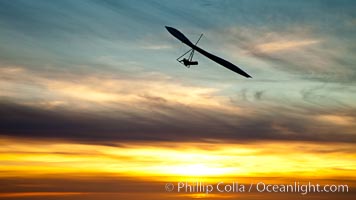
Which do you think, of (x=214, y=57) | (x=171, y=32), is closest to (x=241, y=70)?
(x=214, y=57)

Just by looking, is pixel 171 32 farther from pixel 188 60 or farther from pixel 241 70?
pixel 241 70

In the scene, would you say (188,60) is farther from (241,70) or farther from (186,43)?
(241,70)

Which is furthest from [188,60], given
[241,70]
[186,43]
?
[241,70]

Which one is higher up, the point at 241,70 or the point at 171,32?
the point at 171,32

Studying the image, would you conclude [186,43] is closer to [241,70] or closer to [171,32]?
[171,32]

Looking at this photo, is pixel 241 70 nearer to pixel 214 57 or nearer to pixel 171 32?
pixel 214 57
